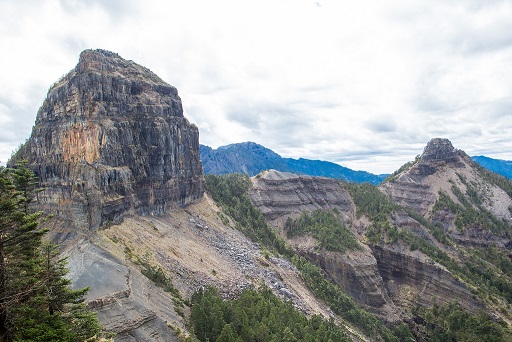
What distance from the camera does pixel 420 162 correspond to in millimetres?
163625

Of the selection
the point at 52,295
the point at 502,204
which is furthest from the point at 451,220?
the point at 52,295

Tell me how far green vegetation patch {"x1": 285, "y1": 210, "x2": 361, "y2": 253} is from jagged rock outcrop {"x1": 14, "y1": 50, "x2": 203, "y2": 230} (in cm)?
4060

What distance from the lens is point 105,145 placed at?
58.0 meters

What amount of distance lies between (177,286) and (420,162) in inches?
5542

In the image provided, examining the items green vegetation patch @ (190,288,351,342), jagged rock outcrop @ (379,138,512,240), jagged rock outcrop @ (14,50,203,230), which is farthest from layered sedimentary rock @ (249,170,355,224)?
green vegetation patch @ (190,288,351,342)

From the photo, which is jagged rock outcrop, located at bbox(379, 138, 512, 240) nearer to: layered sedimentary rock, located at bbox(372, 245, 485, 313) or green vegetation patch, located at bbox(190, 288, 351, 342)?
layered sedimentary rock, located at bbox(372, 245, 485, 313)

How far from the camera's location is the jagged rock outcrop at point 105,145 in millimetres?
54219

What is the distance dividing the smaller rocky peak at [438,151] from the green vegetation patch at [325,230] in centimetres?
7240

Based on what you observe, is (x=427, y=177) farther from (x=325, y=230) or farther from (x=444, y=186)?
(x=325, y=230)

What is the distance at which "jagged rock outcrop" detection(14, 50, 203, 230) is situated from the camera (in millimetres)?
54219

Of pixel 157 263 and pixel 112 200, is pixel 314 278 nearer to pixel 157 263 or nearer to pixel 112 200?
pixel 157 263

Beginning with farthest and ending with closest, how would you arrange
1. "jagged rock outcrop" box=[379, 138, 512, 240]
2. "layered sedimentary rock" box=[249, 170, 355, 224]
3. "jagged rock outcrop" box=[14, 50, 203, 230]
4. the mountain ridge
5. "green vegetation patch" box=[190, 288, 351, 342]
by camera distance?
1. "jagged rock outcrop" box=[379, 138, 512, 240]
2. "layered sedimentary rock" box=[249, 170, 355, 224]
3. "jagged rock outcrop" box=[14, 50, 203, 230]
4. the mountain ridge
5. "green vegetation patch" box=[190, 288, 351, 342]

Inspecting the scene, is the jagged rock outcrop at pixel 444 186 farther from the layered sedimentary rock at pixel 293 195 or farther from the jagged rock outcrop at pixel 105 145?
the jagged rock outcrop at pixel 105 145

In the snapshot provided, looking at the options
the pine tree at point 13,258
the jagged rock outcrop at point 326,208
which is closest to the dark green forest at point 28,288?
the pine tree at point 13,258
